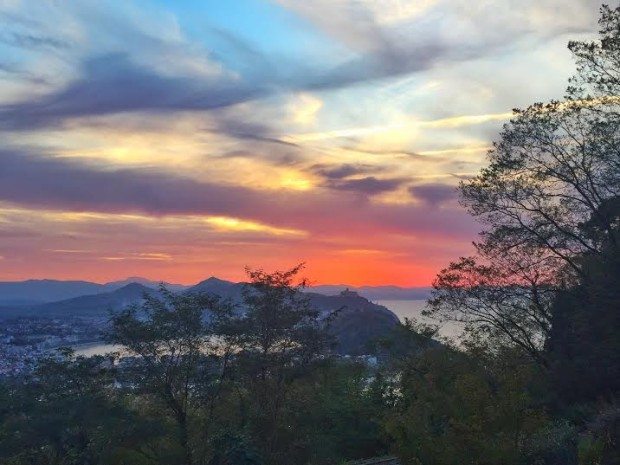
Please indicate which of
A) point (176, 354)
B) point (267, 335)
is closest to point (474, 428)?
point (267, 335)

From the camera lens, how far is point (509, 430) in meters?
10.8

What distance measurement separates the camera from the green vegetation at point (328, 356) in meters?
17.1

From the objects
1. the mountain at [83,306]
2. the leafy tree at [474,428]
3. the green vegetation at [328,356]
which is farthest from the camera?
the mountain at [83,306]

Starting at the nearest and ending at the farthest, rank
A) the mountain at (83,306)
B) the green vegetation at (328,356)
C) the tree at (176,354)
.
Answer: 1. the green vegetation at (328,356)
2. the tree at (176,354)
3. the mountain at (83,306)

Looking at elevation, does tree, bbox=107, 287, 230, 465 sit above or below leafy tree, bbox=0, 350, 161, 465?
above

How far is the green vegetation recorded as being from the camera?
17.1 metres

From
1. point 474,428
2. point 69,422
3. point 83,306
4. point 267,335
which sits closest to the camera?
point 474,428

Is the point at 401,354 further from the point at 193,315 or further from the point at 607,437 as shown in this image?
the point at 607,437

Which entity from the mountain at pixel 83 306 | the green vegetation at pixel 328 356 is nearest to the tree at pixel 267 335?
the green vegetation at pixel 328 356

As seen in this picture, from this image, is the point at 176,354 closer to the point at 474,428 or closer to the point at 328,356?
the point at 328,356

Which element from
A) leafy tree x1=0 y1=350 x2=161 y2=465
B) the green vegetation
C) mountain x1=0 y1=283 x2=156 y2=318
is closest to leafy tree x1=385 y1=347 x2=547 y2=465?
the green vegetation

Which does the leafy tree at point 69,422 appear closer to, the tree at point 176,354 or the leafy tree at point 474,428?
the tree at point 176,354

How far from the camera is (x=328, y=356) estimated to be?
82.9 ft

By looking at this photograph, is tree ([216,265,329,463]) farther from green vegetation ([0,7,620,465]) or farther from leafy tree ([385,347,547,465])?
leafy tree ([385,347,547,465])
